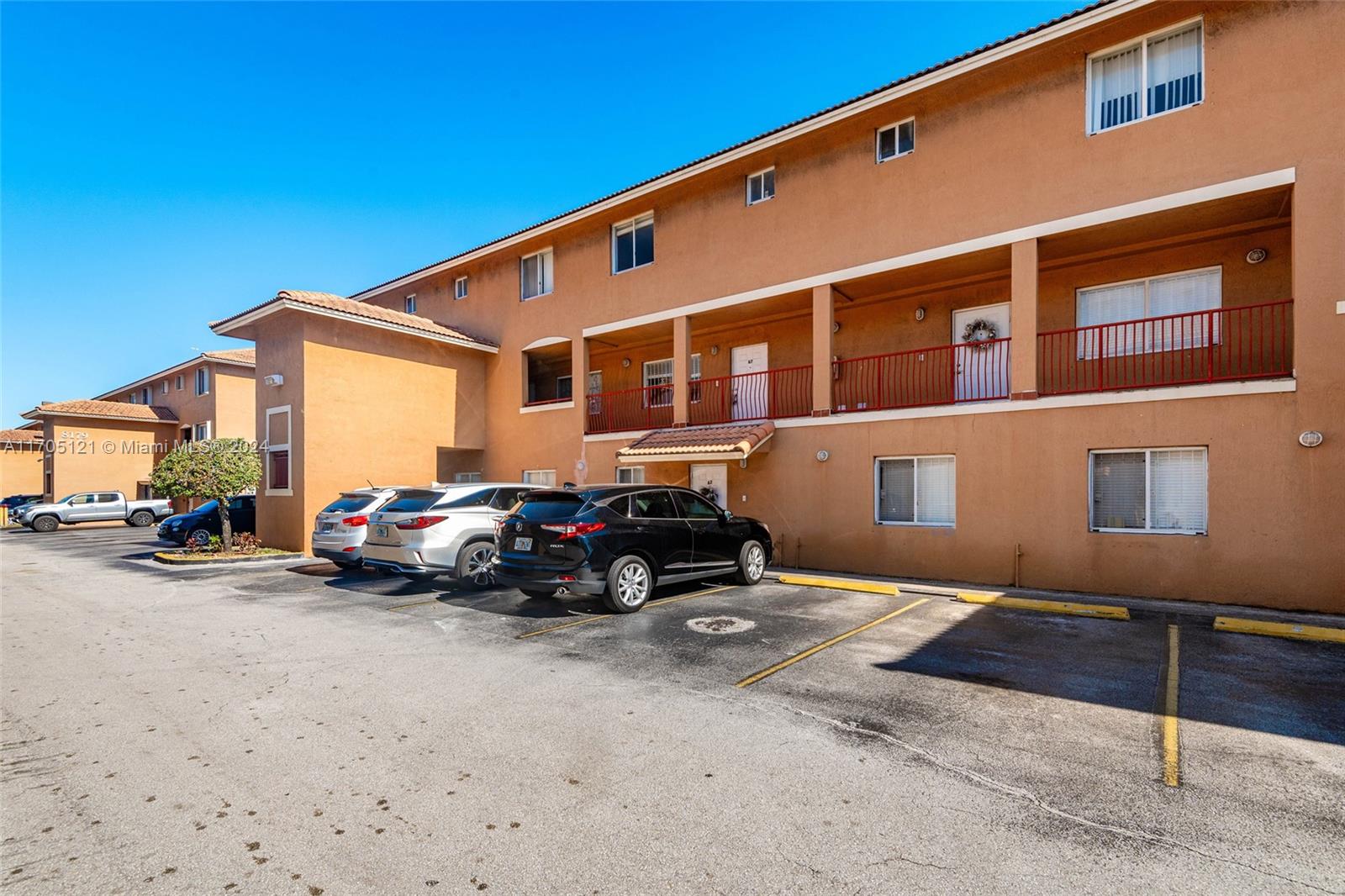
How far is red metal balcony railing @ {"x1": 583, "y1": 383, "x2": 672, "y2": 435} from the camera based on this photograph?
57.9ft

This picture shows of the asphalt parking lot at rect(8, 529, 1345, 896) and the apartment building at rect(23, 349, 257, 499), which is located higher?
the apartment building at rect(23, 349, 257, 499)

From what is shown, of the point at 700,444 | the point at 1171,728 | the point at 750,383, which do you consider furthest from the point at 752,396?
the point at 1171,728

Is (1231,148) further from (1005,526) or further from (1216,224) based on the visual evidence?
(1005,526)

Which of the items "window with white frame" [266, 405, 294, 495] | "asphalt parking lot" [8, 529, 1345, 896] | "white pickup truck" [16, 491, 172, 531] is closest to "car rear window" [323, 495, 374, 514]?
"asphalt parking lot" [8, 529, 1345, 896]

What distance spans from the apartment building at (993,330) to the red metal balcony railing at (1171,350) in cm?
6

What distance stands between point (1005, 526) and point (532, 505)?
7.65 metres

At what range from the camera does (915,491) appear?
12.2 meters

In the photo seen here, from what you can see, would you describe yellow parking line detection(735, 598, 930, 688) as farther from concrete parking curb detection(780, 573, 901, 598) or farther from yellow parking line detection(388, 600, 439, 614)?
yellow parking line detection(388, 600, 439, 614)

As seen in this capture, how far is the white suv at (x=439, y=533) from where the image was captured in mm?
10359

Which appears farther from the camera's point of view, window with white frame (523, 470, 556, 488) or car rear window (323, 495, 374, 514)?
window with white frame (523, 470, 556, 488)

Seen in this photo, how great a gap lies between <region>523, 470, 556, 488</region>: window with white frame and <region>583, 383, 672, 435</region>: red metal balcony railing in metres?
1.71

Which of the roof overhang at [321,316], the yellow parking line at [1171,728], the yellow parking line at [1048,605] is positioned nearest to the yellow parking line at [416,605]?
the yellow parking line at [1048,605]

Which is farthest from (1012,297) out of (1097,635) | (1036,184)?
(1097,635)

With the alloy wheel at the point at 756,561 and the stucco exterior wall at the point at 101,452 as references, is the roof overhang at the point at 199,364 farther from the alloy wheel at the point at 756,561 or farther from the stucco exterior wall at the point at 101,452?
the alloy wheel at the point at 756,561
